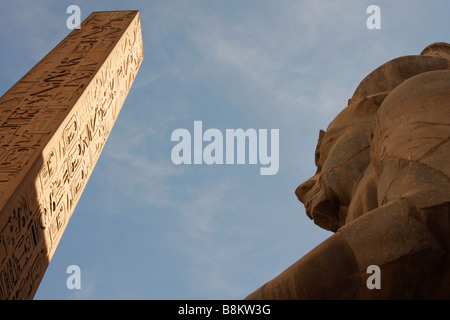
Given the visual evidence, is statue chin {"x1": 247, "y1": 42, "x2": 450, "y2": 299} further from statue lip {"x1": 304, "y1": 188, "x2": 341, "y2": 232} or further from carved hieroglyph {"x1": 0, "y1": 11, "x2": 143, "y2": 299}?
carved hieroglyph {"x1": 0, "y1": 11, "x2": 143, "y2": 299}

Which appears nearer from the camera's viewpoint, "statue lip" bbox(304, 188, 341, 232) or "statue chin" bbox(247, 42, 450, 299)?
"statue chin" bbox(247, 42, 450, 299)

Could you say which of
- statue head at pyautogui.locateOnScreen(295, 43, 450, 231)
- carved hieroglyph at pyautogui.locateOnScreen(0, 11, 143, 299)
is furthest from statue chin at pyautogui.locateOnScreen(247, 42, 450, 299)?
carved hieroglyph at pyautogui.locateOnScreen(0, 11, 143, 299)

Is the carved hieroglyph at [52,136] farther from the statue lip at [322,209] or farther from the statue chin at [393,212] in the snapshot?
the statue chin at [393,212]

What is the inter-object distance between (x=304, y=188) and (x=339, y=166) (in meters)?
0.77

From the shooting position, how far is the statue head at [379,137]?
3473 millimetres

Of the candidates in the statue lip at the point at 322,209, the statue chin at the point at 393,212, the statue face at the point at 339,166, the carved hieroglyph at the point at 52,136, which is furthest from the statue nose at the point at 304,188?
the carved hieroglyph at the point at 52,136

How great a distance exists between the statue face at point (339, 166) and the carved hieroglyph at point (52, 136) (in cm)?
273

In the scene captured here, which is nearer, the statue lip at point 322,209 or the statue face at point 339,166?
the statue face at point 339,166

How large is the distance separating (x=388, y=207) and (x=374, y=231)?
17 cm

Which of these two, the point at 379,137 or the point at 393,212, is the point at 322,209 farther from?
the point at 393,212

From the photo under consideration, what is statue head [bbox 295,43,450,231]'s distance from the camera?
3.47 metres

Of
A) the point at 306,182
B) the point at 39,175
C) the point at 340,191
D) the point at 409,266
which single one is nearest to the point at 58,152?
the point at 39,175

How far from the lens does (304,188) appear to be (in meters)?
5.29
